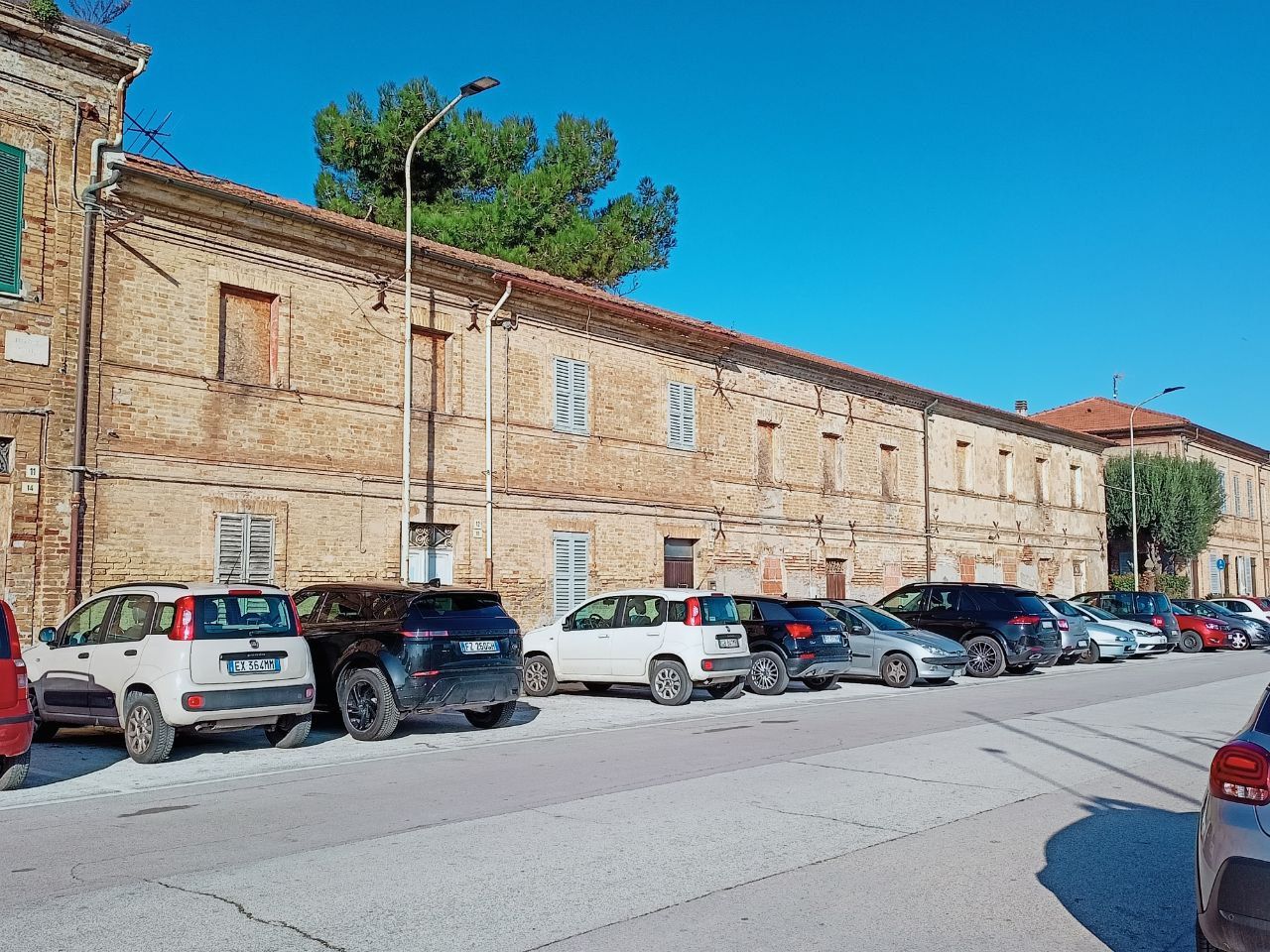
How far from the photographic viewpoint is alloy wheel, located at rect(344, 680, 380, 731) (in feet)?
42.5

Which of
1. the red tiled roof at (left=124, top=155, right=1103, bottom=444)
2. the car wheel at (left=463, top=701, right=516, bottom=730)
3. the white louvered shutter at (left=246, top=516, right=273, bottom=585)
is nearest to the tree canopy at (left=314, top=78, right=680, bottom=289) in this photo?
the red tiled roof at (left=124, top=155, right=1103, bottom=444)

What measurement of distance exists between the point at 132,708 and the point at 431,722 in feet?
14.2

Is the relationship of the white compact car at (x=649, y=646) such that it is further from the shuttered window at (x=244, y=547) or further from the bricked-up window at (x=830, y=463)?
the bricked-up window at (x=830, y=463)

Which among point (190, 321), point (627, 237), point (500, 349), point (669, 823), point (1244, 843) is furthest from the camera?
point (627, 237)

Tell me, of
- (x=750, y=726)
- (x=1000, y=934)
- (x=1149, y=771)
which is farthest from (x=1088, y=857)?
(x=750, y=726)

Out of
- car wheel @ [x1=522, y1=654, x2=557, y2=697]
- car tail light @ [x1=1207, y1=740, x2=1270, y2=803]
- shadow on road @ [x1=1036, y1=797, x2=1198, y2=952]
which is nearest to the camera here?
car tail light @ [x1=1207, y1=740, x2=1270, y2=803]

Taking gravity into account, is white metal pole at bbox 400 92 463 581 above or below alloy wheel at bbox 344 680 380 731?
above

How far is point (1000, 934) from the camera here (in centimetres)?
552

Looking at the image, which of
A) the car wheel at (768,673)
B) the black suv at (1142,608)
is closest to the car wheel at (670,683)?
the car wheel at (768,673)

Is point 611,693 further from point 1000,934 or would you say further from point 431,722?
point 1000,934

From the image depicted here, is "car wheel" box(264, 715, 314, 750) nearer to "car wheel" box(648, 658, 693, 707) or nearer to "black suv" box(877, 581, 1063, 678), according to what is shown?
"car wheel" box(648, 658, 693, 707)

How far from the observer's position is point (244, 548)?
58.4 ft

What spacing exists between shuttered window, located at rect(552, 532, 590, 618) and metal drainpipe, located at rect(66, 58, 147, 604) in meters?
9.36

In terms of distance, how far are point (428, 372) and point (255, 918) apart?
16102 mm
